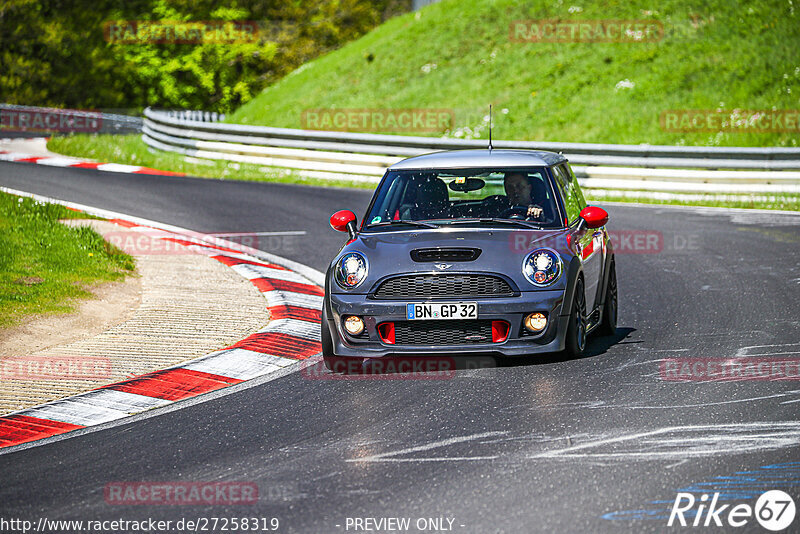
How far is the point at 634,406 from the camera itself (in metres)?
6.88

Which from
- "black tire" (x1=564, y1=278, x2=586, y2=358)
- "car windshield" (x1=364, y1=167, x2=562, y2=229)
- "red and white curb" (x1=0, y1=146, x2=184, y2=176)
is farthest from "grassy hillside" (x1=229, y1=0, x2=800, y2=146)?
"black tire" (x1=564, y1=278, x2=586, y2=358)

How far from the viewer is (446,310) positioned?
769 cm

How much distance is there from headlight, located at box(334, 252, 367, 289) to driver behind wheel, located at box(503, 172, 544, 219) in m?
1.37

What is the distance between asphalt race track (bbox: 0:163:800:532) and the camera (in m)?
5.18

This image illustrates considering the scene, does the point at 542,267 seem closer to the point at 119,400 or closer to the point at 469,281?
the point at 469,281

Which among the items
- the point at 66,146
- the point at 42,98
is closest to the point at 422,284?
the point at 66,146

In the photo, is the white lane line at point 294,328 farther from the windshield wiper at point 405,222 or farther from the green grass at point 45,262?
the green grass at point 45,262

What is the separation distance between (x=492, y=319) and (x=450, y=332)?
0.31m

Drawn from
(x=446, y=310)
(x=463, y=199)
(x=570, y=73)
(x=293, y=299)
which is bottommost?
(x=293, y=299)

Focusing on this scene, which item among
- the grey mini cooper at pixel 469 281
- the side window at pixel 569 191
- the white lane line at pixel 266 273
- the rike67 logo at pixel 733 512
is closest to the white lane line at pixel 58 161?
the white lane line at pixel 266 273

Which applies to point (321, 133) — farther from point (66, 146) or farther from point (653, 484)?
point (653, 484)

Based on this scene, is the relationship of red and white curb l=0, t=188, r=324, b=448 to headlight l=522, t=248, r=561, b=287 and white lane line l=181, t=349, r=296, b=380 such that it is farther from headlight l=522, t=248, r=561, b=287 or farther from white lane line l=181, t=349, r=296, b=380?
headlight l=522, t=248, r=561, b=287

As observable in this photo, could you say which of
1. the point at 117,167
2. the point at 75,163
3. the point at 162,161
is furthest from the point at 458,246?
the point at 162,161

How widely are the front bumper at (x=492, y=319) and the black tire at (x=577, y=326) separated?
0.12 m
